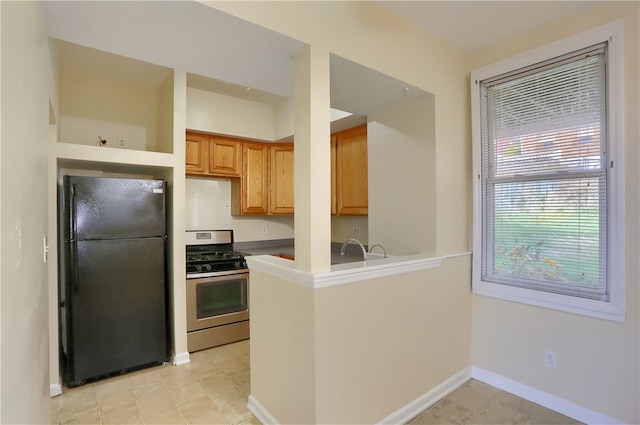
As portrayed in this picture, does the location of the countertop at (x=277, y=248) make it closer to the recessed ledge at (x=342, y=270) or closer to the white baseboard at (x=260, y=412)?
the recessed ledge at (x=342, y=270)

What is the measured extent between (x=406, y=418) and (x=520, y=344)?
104 cm

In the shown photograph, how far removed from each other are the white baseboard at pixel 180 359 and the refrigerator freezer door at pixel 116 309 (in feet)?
0.31

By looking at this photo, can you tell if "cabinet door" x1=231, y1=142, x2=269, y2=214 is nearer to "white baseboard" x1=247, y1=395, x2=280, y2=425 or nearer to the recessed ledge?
the recessed ledge

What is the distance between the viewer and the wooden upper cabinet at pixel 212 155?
3.59 m

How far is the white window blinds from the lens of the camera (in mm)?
2031

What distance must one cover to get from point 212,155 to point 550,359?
367 centimetres

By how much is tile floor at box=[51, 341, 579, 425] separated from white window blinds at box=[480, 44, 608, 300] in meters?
0.85

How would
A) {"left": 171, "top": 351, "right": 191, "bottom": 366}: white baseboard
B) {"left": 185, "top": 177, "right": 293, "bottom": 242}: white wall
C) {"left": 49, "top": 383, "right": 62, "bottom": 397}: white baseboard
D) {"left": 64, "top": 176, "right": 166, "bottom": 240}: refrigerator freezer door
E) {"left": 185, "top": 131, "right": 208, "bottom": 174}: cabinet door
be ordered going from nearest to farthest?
1. {"left": 49, "top": 383, "right": 62, "bottom": 397}: white baseboard
2. {"left": 64, "top": 176, "right": 166, "bottom": 240}: refrigerator freezer door
3. {"left": 171, "top": 351, "right": 191, "bottom": 366}: white baseboard
4. {"left": 185, "top": 131, "right": 208, "bottom": 174}: cabinet door
5. {"left": 185, "top": 177, "right": 293, "bottom": 242}: white wall

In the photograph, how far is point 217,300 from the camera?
129 inches

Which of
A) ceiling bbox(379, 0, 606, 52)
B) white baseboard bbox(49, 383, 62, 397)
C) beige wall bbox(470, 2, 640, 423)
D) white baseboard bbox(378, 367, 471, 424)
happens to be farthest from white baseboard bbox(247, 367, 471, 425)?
ceiling bbox(379, 0, 606, 52)

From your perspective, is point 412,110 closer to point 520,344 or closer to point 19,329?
point 520,344

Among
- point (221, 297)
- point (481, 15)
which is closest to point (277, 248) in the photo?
point (221, 297)

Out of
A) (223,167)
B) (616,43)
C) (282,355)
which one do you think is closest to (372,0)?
(616,43)

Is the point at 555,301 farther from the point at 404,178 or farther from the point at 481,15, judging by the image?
the point at 481,15
